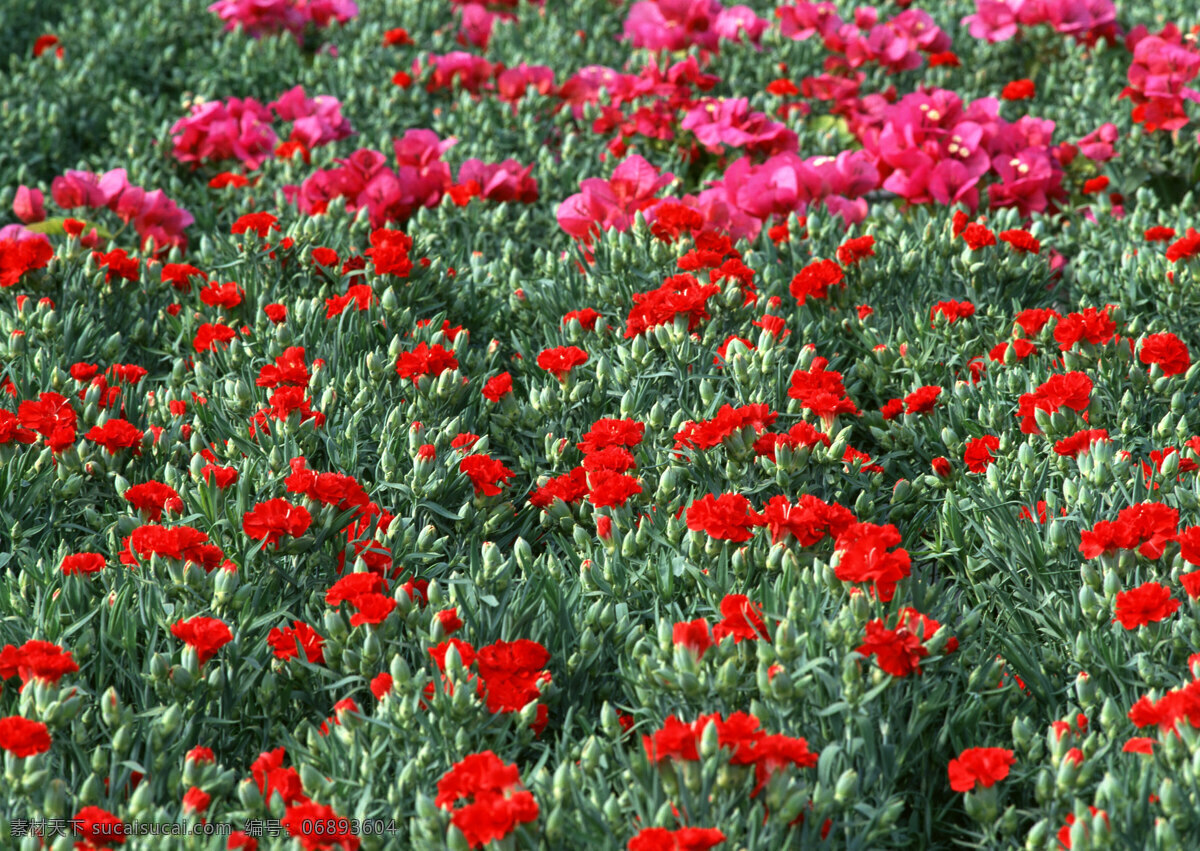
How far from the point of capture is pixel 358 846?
185 centimetres

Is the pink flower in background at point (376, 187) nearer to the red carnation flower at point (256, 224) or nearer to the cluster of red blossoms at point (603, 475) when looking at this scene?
the red carnation flower at point (256, 224)

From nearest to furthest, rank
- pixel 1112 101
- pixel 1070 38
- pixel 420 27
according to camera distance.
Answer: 1. pixel 1112 101
2. pixel 1070 38
3. pixel 420 27

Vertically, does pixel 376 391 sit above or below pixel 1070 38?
below

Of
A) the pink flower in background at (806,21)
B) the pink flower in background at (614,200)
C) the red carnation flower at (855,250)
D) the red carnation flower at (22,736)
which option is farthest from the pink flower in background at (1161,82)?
the red carnation flower at (22,736)

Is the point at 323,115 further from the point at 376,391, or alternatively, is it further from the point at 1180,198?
the point at 1180,198

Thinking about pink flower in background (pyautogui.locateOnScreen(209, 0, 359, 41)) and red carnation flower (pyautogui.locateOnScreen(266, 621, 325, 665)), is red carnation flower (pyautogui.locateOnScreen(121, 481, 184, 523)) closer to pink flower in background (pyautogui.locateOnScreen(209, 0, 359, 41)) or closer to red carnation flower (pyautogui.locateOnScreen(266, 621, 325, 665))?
red carnation flower (pyautogui.locateOnScreen(266, 621, 325, 665))

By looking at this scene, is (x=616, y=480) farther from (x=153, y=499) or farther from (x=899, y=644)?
(x=153, y=499)

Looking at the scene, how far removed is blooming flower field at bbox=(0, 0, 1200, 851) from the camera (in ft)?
6.36

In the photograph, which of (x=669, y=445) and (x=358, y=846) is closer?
(x=358, y=846)

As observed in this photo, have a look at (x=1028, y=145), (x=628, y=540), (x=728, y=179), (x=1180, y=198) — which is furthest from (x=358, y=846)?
(x=1180, y=198)

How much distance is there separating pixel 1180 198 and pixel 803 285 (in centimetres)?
227

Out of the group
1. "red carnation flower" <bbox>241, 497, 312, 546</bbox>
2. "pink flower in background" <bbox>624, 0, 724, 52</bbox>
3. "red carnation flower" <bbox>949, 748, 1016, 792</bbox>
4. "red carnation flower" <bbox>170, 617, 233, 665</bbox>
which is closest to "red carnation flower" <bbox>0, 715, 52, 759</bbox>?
"red carnation flower" <bbox>170, 617, 233, 665</bbox>

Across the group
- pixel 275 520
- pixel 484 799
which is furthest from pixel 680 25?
pixel 484 799

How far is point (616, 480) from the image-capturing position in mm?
2490
